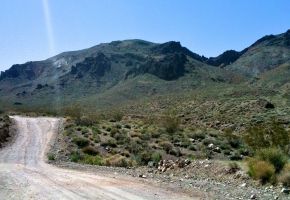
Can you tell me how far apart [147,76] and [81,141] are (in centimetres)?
10508

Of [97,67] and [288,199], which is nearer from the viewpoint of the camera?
[288,199]

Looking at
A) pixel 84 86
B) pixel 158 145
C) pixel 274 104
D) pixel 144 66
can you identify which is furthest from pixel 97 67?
pixel 158 145

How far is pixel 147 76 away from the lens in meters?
140

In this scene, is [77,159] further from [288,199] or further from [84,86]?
[84,86]

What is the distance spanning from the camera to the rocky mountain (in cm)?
11931

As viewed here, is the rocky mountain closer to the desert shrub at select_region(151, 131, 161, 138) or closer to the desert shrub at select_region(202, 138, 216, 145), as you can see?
the desert shrub at select_region(151, 131, 161, 138)

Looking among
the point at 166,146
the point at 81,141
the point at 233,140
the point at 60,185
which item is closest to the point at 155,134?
the point at 166,146

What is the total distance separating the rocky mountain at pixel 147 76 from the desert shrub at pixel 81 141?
2685 inches

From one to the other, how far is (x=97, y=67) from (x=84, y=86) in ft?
67.1

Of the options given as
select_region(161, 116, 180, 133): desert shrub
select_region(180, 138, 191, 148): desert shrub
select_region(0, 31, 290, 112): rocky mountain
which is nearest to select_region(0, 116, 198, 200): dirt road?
select_region(180, 138, 191, 148): desert shrub

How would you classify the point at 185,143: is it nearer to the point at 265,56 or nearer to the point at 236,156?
the point at 236,156

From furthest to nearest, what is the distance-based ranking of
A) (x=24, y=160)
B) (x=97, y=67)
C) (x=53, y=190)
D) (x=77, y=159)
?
(x=97, y=67) < (x=77, y=159) < (x=24, y=160) < (x=53, y=190)

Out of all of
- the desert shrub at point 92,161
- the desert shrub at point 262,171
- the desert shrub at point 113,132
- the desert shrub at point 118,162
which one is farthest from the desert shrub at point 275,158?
the desert shrub at point 113,132

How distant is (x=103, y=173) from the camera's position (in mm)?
21328
